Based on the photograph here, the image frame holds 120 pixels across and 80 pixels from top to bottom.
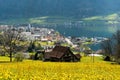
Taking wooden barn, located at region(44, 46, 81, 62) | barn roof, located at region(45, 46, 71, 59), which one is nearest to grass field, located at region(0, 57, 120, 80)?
wooden barn, located at region(44, 46, 81, 62)

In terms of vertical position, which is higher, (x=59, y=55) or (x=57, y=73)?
(x=57, y=73)

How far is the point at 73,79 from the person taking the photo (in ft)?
51.0

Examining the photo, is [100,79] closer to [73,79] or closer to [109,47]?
[73,79]

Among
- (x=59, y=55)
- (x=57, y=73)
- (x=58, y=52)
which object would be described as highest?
(x=58, y=52)

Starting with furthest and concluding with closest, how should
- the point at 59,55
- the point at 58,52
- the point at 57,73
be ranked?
the point at 58,52 → the point at 59,55 → the point at 57,73

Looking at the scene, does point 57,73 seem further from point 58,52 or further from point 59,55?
point 58,52

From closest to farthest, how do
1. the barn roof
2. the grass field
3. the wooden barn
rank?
the grass field, the wooden barn, the barn roof

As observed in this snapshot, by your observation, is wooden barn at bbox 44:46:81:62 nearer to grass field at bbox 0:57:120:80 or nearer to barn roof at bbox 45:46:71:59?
barn roof at bbox 45:46:71:59

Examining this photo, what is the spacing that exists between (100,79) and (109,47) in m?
92.0

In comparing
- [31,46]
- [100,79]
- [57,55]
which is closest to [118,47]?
[57,55]

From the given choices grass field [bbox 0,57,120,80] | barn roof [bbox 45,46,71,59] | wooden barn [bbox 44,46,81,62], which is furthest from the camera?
barn roof [bbox 45,46,71,59]

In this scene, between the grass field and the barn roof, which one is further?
the barn roof

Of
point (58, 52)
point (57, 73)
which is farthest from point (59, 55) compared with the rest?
point (57, 73)

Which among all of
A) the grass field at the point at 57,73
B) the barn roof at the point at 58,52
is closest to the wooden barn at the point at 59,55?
the barn roof at the point at 58,52
